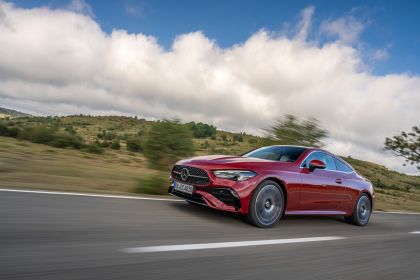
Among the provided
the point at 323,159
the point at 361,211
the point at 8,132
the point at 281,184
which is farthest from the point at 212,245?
the point at 8,132

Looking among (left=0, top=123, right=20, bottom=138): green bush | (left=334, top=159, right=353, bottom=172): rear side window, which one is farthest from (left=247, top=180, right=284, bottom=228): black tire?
(left=0, top=123, right=20, bottom=138): green bush

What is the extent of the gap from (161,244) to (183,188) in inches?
83.7

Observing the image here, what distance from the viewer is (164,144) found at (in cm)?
1163

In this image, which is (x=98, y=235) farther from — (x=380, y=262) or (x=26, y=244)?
(x=380, y=262)

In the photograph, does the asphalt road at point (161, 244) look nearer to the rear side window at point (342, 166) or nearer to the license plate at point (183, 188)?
the license plate at point (183, 188)

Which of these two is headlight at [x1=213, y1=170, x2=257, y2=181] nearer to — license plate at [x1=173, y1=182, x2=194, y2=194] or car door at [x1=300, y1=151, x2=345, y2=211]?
license plate at [x1=173, y1=182, x2=194, y2=194]

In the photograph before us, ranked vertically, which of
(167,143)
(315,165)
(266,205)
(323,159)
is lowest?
(266,205)

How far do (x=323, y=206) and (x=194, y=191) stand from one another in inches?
107

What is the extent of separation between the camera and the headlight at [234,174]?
6.39 m

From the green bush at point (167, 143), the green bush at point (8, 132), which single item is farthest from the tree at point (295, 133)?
the green bush at point (8, 132)

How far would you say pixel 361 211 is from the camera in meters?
9.18

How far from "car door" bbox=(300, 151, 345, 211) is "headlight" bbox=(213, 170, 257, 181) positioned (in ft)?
4.21

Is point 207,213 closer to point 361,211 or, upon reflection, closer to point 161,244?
point 161,244

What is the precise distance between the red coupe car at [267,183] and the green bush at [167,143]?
379 cm
